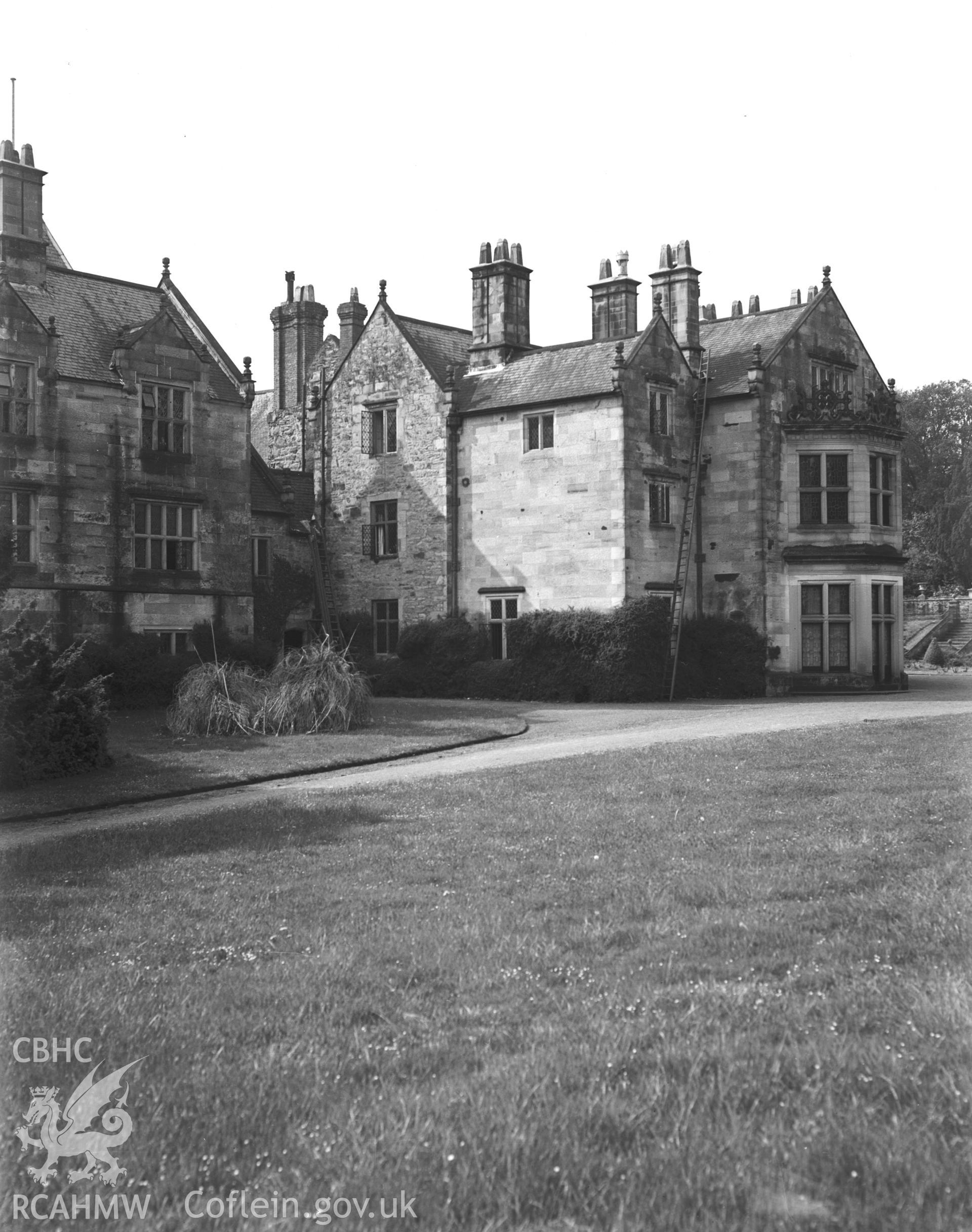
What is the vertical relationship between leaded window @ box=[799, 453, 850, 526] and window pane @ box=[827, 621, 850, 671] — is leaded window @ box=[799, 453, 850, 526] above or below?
above

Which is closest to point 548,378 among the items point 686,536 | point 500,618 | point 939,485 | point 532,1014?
point 686,536

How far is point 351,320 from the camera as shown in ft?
155

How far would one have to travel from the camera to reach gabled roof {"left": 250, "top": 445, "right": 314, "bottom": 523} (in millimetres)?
43781

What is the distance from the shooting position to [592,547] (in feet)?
129

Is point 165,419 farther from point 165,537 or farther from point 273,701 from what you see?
point 273,701

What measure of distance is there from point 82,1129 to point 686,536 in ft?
117

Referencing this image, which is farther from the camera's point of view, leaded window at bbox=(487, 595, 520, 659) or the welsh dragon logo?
leaded window at bbox=(487, 595, 520, 659)

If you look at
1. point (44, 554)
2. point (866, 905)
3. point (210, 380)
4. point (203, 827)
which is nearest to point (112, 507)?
point (44, 554)

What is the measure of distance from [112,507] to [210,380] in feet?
15.3

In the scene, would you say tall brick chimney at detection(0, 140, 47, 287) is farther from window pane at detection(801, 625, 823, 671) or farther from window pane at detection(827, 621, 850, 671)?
window pane at detection(827, 621, 850, 671)

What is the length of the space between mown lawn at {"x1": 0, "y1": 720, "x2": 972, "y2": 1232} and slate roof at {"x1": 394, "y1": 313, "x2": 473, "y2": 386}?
3117 cm

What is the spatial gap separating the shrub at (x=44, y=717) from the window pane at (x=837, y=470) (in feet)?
85.1

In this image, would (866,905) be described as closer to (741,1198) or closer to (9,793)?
(741,1198)

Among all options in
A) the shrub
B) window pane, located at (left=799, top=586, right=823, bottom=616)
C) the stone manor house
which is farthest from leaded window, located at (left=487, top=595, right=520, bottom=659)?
the shrub
